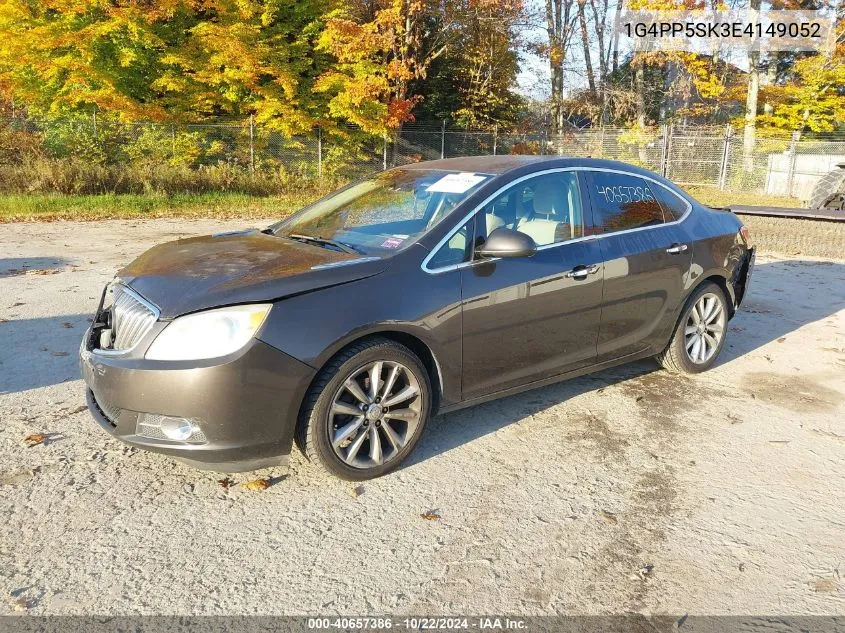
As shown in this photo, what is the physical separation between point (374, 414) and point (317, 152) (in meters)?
20.7

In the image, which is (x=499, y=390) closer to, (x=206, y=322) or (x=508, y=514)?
(x=508, y=514)

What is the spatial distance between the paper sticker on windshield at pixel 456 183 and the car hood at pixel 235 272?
33.1 inches

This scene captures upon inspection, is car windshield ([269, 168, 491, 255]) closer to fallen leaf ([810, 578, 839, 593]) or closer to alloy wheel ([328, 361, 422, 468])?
alloy wheel ([328, 361, 422, 468])

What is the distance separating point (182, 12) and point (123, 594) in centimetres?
2372

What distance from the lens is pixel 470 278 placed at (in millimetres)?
3775

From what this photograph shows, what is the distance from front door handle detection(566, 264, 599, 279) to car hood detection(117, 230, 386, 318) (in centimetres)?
134

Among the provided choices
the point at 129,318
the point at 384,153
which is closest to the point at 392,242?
the point at 129,318

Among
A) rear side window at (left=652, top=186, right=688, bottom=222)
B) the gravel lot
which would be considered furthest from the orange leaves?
the gravel lot

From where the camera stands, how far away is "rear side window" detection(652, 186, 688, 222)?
5.09m

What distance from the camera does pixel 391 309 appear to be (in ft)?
11.3

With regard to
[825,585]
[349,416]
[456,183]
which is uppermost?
[456,183]

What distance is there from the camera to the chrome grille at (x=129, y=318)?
3213 millimetres

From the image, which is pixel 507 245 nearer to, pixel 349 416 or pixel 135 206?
A: pixel 349 416

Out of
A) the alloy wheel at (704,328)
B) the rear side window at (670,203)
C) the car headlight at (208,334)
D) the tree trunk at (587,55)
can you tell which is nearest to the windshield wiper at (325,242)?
the car headlight at (208,334)
